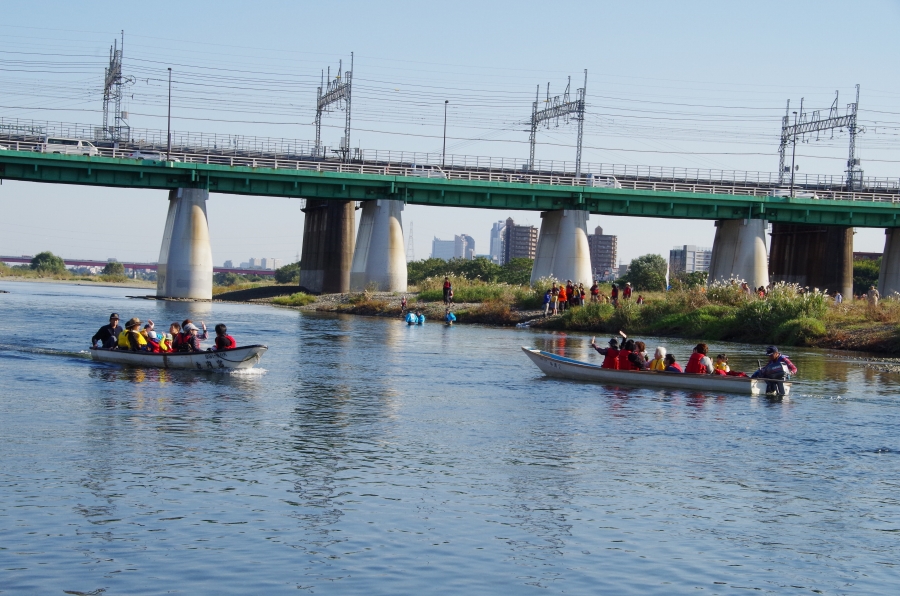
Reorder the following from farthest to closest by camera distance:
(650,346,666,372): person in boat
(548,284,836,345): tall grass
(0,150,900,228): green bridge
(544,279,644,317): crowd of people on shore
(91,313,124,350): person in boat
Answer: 1. (0,150,900,228): green bridge
2. (544,279,644,317): crowd of people on shore
3. (548,284,836,345): tall grass
4. (91,313,124,350): person in boat
5. (650,346,666,372): person in boat

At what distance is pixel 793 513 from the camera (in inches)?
660

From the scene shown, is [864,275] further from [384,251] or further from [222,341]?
[222,341]

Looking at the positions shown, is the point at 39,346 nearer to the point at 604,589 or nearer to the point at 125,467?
the point at 125,467

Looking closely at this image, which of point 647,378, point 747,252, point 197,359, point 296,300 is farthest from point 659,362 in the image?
point 747,252

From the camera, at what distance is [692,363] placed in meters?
32.0

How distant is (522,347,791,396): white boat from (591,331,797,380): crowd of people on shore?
0.73 ft

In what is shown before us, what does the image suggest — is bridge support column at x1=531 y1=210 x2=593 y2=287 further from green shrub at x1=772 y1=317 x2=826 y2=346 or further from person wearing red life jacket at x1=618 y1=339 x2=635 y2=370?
person wearing red life jacket at x1=618 y1=339 x2=635 y2=370

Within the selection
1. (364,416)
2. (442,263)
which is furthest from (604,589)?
(442,263)

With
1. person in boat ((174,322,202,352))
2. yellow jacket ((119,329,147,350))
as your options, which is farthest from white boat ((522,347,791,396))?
yellow jacket ((119,329,147,350))

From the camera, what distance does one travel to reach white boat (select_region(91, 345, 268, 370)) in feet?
106

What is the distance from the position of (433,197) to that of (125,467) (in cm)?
7570

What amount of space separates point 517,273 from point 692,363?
124 meters

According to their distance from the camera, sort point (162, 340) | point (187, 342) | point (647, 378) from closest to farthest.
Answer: point (647, 378), point (187, 342), point (162, 340)

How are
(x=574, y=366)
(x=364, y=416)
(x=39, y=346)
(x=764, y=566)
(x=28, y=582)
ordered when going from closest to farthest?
(x=28, y=582) < (x=764, y=566) < (x=364, y=416) < (x=574, y=366) < (x=39, y=346)
